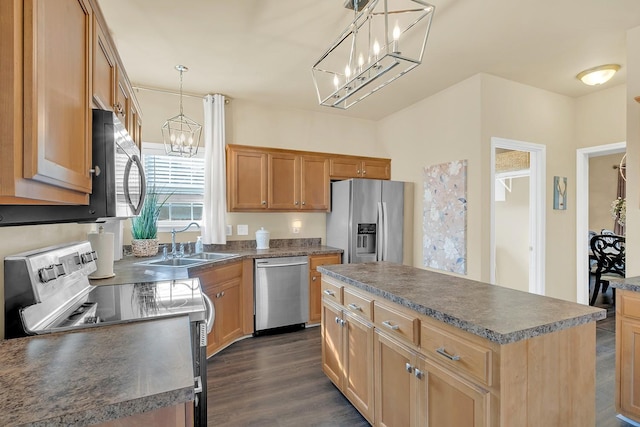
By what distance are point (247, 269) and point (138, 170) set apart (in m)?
Answer: 1.91

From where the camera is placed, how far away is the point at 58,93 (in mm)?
886

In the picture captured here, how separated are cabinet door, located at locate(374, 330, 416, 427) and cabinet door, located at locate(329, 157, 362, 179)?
2.66m

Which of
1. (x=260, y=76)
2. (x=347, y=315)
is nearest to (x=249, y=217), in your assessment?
(x=260, y=76)

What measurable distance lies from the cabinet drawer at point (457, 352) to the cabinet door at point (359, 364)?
1.52 feet

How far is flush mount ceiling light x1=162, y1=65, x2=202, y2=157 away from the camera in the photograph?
10.6 ft

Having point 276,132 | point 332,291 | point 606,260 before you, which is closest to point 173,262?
point 332,291

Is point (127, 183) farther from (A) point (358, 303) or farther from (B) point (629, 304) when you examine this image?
(B) point (629, 304)

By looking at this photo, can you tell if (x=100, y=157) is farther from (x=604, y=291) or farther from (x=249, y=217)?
(x=604, y=291)

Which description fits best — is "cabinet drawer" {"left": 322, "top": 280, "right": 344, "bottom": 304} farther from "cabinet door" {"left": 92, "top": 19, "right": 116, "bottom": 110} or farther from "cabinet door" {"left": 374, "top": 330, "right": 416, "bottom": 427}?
"cabinet door" {"left": 92, "top": 19, "right": 116, "bottom": 110}

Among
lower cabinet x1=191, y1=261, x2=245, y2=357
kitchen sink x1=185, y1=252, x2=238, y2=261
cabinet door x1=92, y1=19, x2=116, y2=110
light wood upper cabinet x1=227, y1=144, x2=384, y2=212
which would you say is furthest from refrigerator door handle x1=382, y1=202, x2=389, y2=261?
cabinet door x1=92, y1=19, x2=116, y2=110

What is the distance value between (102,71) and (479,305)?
207 cm

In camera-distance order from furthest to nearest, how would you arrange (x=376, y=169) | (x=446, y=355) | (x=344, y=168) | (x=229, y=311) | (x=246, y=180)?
(x=376, y=169) < (x=344, y=168) < (x=246, y=180) < (x=229, y=311) < (x=446, y=355)

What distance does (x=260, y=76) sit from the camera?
319 centimetres

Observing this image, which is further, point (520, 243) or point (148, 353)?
point (520, 243)
